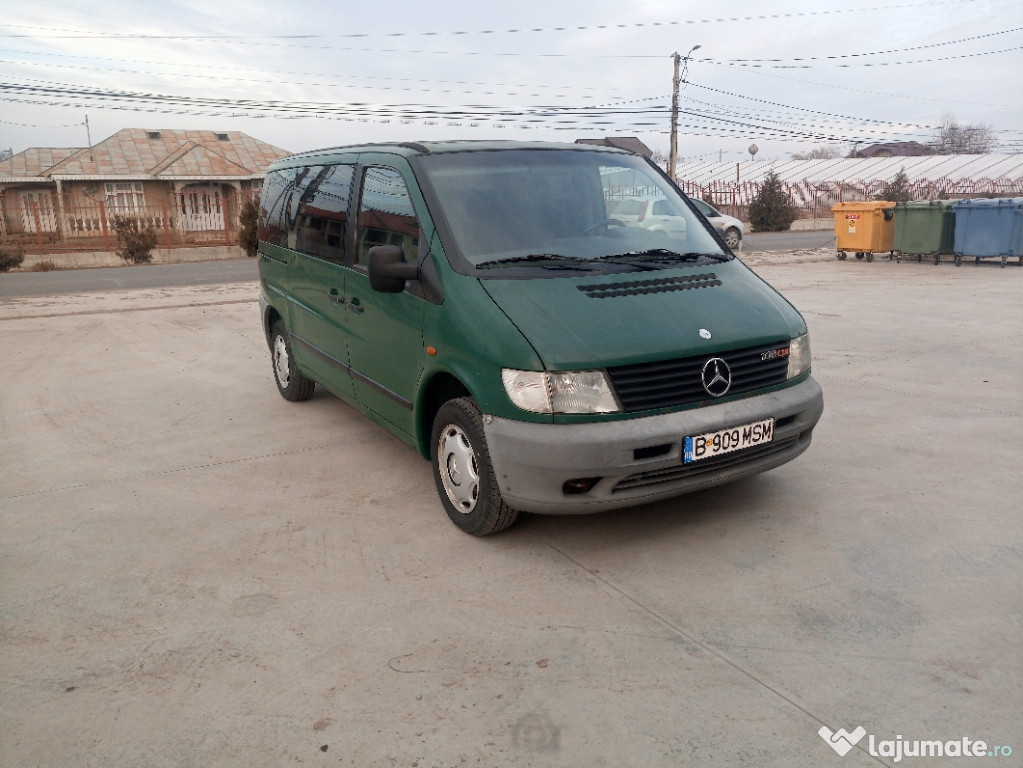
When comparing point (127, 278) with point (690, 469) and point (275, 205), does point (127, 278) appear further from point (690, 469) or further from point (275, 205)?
point (690, 469)

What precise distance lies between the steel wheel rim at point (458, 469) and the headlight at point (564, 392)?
46 centimetres

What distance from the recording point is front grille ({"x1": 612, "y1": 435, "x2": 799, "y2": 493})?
3555mm

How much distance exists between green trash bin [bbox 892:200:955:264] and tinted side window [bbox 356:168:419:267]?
15500mm

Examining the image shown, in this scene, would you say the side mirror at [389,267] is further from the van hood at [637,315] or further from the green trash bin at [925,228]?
the green trash bin at [925,228]

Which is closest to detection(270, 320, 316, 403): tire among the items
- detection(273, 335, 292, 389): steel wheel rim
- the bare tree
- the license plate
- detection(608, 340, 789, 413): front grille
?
detection(273, 335, 292, 389): steel wheel rim

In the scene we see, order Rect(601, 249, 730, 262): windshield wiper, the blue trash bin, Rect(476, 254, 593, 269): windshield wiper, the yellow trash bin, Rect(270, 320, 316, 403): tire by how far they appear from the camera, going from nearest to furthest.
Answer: Rect(476, 254, 593, 269): windshield wiper < Rect(601, 249, 730, 262): windshield wiper < Rect(270, 320, 316, 403): tire < the blue trash bin < the yellow trash bin

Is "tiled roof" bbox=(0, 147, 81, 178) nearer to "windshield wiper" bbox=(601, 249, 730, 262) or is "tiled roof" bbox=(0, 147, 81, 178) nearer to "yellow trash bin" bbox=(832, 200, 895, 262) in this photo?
"yellow trash bin" bbox=(832, 200, 895, 262)

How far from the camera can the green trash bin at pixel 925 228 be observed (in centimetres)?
1695

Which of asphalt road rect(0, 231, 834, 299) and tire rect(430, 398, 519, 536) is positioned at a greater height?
tire rect(430, 398, 519, 536)

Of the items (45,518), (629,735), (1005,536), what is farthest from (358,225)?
(1005,536)

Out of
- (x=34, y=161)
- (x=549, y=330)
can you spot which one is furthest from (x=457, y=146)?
(x=34, y=161)

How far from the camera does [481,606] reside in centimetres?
331

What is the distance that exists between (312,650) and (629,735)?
120cm

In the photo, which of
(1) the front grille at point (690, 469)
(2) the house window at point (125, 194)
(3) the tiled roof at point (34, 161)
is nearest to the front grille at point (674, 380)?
(1) the front grille at point (690, 469)
